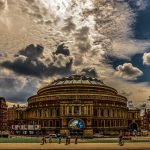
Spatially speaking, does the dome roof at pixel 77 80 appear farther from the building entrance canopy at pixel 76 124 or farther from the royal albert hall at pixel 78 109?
the building entrance canopy at pixel 76 124

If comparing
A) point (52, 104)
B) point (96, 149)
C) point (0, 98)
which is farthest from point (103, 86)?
point (96, 149)

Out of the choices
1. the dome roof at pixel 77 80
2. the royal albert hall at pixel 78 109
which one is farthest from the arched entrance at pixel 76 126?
the dome roof at pixel 77 80

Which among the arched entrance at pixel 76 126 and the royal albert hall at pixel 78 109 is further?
the royal albert hall at pixel 78 109

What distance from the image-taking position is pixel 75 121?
123688mm

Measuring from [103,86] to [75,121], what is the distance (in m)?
27.3

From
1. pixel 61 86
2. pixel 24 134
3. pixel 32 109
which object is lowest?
pixel 24 134

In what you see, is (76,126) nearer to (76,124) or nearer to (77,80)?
(76,124)

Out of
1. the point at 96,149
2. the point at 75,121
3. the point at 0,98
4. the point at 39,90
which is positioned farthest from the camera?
the point at 0,98

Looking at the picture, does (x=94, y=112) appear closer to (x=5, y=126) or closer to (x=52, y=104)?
(x=52, y=104)

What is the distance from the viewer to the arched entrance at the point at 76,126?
123188mm

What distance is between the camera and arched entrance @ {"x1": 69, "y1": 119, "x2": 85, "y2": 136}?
12319 centimetres

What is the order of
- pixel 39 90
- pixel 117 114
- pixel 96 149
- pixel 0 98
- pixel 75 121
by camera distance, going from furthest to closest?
pixel 0 98 < pixel 39 90 < pixel 117 114 < pixel 75 121 < pixel 96 149

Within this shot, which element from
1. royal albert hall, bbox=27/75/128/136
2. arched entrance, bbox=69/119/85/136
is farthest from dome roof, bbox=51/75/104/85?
arched entrance, bbox=69/119/85/136

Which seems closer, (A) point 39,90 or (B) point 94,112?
(B) point 94,112
